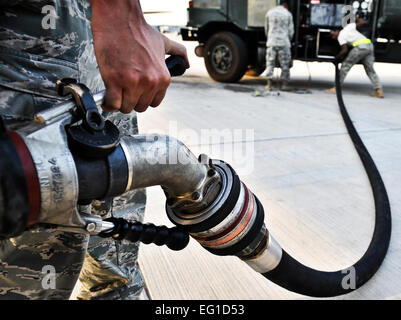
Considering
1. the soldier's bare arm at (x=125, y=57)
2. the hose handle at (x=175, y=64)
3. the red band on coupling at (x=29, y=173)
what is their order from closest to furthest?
the red band on coupling at (x=29, y=173) → the soldier's bare arm at (x=125, y=57) → the hose handle at (x=175, y=64)

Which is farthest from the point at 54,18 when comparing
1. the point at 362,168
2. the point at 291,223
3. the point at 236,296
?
the point at 362,168

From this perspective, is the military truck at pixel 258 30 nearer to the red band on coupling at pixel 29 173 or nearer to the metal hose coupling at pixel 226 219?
the metal hose coupling at pixel 226 219

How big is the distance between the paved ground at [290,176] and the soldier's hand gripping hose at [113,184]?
2.09ft

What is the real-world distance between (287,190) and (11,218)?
2272 mm

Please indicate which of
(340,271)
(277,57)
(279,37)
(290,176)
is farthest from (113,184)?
(277,57)

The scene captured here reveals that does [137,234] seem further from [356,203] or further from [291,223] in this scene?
[356,203]

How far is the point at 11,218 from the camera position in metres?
0.63

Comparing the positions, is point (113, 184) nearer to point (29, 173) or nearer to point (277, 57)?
point (29, 173)

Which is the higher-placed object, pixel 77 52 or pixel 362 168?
pixel 77 52

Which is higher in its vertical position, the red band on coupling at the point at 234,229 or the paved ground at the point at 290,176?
the red band on coupling at the point at 234,229

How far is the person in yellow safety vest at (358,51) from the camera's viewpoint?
6367 mm

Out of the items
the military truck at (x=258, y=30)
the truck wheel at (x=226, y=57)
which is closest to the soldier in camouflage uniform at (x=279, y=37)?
the military truck at (x=258, y=30)

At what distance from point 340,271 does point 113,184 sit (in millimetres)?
1093

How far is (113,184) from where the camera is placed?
2.53 ft
